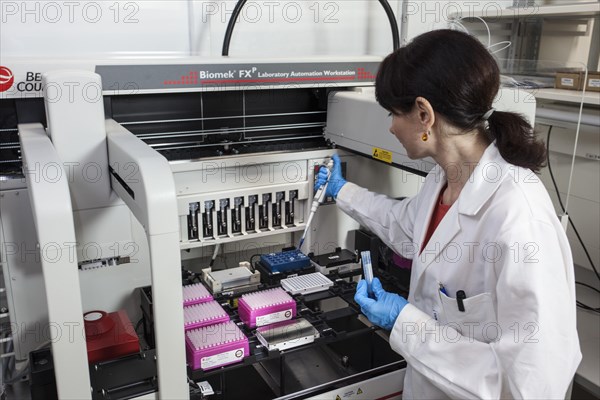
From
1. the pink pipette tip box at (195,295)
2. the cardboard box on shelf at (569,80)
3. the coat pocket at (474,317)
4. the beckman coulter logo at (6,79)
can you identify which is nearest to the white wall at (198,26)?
the beckman coulter logo at (6,79)

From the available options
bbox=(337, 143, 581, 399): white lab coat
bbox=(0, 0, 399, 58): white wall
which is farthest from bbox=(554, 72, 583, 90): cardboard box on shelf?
bbox=(337, 143, 581, 399): white lab coat

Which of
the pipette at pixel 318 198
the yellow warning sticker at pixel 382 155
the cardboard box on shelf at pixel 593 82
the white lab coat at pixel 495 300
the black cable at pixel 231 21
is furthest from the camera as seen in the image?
the cardboard box on shelf at pixel 593 82

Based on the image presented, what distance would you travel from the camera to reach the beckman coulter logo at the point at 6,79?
1.16 m

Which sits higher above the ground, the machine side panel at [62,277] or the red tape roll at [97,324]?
the machine side panel at [62,277]

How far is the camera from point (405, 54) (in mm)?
1090

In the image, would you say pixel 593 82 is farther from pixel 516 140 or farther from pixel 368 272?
pixel 368 272

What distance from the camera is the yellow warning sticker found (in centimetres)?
144

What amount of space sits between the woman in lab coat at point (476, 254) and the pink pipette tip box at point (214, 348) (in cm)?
31

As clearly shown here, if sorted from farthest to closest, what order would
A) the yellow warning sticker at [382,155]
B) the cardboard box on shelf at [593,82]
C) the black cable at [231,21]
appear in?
the cardboard box on shelf at [593,82], the black cable at [231,21], the yellow warning sticker at [382,155]

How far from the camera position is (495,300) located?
3.47 ft

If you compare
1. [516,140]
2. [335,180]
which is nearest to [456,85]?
[516,140]

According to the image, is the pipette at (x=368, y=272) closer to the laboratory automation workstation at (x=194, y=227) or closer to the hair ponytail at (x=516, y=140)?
the laboratory automation workstation at (x=194, y=227)

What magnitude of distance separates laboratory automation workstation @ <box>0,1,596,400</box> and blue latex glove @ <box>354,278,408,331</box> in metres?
0.08

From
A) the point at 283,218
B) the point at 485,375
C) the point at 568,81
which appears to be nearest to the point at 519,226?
the point at 485,375
